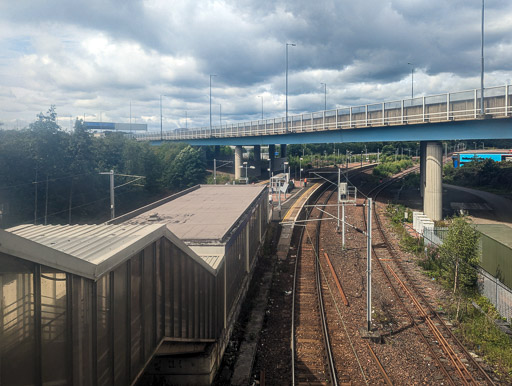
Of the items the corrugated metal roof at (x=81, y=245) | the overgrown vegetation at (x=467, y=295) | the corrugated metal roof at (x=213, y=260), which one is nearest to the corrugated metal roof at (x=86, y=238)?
the corrugated metal roof at (x=81, y=245)

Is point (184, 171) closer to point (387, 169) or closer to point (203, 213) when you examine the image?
point (387, 169)

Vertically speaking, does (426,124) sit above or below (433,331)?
above

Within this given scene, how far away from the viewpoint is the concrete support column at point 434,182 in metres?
33.4

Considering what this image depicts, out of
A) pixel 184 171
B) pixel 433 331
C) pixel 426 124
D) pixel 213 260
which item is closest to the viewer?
pixel 213 260

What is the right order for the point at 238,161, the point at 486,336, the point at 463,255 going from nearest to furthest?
the point at 486,336, the point at 463,255, the point at 238,161

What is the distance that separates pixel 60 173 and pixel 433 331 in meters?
35.7

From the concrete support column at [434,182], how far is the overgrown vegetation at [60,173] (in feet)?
104

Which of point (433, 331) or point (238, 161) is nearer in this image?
point (433, 331)

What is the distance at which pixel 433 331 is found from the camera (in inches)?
615

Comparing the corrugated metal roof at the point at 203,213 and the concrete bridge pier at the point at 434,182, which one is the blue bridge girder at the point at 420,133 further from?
the corrugated metal roof at the point at 203,213

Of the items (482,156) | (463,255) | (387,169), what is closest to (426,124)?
(463,255)

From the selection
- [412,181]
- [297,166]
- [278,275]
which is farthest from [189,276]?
[297,166]

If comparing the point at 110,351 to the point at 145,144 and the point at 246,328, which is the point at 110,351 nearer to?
the point at 246,328

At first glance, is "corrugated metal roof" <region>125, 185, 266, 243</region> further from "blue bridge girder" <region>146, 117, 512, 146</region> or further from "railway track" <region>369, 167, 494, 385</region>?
"blue bridge girder" <region>146, 117, 512, 146</region>
